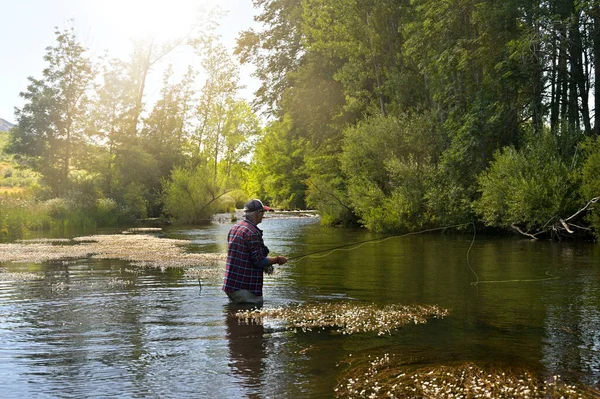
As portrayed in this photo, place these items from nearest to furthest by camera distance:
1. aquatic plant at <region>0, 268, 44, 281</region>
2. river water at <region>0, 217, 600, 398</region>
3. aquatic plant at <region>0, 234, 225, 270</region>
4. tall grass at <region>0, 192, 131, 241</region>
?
river water at <region>0, 217, 600, 398</region> → aquatic plant at <region>0, 268, 44, 281</region> → aquatic plant at <region>0, 234, 225, 270</region> → tall grass at <region>0, 192, 131, 241</region>

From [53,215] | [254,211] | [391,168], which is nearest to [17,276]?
[254,211]

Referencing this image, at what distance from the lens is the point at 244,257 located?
10.8 metres

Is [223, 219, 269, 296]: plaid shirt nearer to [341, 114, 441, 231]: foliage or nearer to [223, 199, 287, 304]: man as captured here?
[223, 199, 287, 304]: man

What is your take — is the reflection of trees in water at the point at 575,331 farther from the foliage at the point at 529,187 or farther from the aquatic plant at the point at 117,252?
the foliage at the point at 529,187

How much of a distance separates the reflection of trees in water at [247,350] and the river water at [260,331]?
0.02 metres

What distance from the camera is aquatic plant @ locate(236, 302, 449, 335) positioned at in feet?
31.0

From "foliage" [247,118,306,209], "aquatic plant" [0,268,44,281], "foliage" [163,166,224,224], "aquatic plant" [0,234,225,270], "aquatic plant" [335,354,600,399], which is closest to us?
"aquatic plant" [335,354,600,399]

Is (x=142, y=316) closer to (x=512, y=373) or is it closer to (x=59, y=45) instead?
(x=512, y=373)

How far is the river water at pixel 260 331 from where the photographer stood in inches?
272

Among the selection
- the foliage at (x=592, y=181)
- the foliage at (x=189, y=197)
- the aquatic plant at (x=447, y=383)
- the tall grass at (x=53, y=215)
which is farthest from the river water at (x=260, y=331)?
the foliage at (x=189, y=197)

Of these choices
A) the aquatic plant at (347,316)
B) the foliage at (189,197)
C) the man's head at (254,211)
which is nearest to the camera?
A: the aquatic plant at (347,316)

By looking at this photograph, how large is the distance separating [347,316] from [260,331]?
5.47 feet

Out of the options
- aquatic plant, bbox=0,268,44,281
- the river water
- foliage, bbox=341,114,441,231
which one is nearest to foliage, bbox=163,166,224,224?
foliage, bbox=341,114,441,231

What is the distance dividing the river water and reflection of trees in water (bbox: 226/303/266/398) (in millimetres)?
16
